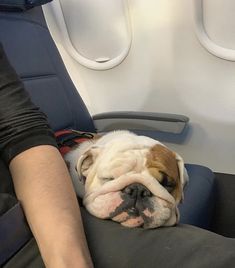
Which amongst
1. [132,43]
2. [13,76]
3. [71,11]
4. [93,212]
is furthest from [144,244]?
[71,11]

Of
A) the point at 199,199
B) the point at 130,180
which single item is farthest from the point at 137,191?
the point at 199,199

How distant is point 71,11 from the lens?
1.51m

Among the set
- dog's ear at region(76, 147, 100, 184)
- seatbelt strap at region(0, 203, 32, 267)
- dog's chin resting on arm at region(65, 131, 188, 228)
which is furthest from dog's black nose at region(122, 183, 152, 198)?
seatbelt strap at region(0, 203, 32, 267)

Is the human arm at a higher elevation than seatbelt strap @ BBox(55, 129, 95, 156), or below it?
higher

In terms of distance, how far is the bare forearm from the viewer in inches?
24.8

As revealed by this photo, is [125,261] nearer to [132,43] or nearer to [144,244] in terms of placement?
[144,244]

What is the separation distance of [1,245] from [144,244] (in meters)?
0.23

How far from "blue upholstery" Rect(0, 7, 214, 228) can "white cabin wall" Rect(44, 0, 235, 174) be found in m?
0.25

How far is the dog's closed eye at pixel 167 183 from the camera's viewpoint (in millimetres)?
909

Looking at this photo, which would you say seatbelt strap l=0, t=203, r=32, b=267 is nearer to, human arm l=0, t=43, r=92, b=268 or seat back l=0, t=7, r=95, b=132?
human arm l=0, t=43, r=92, b=268

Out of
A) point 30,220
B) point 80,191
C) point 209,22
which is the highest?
point 209,22

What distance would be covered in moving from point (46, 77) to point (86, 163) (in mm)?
417

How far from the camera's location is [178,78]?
141 cm

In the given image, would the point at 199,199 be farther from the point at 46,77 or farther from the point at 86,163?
the point at 46,77
